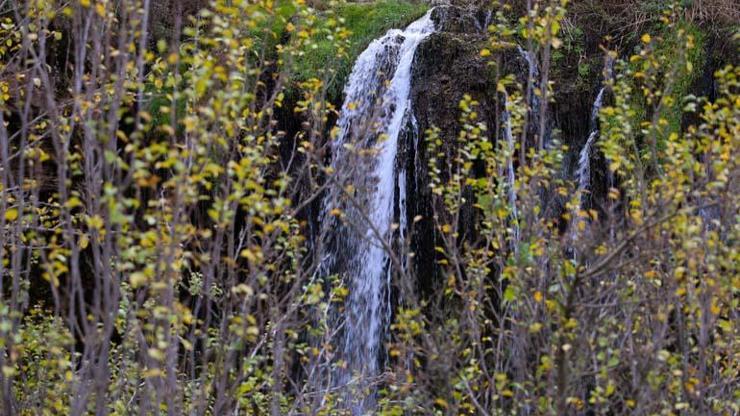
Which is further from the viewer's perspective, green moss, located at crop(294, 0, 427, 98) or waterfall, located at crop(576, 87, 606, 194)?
green moss, located at crop(294, 0, 427, 98)

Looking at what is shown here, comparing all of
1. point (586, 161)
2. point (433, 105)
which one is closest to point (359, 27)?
point (433, 105)

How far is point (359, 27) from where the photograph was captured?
33.3ft

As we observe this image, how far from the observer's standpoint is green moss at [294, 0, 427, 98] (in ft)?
30.8

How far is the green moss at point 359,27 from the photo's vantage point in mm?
9375

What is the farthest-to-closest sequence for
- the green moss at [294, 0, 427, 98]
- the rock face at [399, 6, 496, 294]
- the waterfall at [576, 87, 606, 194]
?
1. the green moss at [294, 0, 427, 98]
2. the rock face at [399, 6, 496, 294]
3. the waterfall at [576, 87, 606, 194]

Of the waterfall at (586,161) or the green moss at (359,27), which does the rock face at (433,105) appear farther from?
the green moss at (359,27)

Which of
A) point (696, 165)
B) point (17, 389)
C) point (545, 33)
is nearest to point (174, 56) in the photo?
point (545, 33)

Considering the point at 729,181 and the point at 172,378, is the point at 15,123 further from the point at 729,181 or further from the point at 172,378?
the point at 729,181

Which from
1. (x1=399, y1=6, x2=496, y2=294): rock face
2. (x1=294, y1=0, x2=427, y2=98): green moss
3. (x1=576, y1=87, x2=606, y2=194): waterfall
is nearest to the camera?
(x1=576, y1=87, x2=606, y2=194): waterfall

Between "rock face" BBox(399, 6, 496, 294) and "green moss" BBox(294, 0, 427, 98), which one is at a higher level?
"green moss" BBox(294, 0, 427, 98)

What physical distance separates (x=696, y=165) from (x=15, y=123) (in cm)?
829

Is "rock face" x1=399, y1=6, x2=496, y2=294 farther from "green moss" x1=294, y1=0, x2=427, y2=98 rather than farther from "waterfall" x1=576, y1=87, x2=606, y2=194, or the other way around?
"green moss" x1=294, y1=0, x2=427, y2=98

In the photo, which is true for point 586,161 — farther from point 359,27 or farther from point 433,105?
point 359,27

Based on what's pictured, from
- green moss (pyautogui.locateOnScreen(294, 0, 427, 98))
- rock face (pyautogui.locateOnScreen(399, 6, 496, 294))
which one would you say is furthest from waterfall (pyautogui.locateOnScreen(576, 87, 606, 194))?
green moss (pyautogui.locateOnScreen(294, 0, 427, 98))
